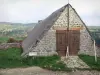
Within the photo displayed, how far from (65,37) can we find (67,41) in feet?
1.47

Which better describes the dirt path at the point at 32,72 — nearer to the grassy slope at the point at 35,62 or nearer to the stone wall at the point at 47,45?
the grassy slope at the point at 35,62

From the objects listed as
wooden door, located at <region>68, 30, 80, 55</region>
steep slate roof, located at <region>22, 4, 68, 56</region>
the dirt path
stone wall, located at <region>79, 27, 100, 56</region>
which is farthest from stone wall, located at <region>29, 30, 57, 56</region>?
the dirt path

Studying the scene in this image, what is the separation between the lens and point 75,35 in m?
26.5

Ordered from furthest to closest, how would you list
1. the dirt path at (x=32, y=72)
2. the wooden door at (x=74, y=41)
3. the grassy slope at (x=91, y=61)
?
the wooden door at (x=74, y=41) → the grassy slope at (x=91, y=61) → the dirt path at (x=32, y=72)

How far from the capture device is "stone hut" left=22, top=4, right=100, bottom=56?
2569 centimetres

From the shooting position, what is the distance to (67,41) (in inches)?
1032

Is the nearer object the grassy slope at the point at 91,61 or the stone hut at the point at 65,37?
the grassy slope at the point at 91,61

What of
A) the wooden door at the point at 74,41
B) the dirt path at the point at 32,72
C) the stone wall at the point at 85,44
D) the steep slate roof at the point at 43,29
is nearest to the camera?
the dirt path at the point at 32,72

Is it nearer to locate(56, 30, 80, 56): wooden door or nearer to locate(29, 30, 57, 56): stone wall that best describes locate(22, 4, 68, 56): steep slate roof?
locate(29, 30, 57, 56): stone wall

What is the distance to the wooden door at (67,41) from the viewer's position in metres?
26.0

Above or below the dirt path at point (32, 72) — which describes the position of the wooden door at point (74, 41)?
above

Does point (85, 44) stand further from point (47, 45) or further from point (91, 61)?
point (47, 45)

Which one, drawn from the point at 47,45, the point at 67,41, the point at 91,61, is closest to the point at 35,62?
the point at 47,45

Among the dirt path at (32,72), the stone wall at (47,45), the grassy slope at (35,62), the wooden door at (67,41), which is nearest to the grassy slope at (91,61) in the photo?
the wooden door at (67,41)
